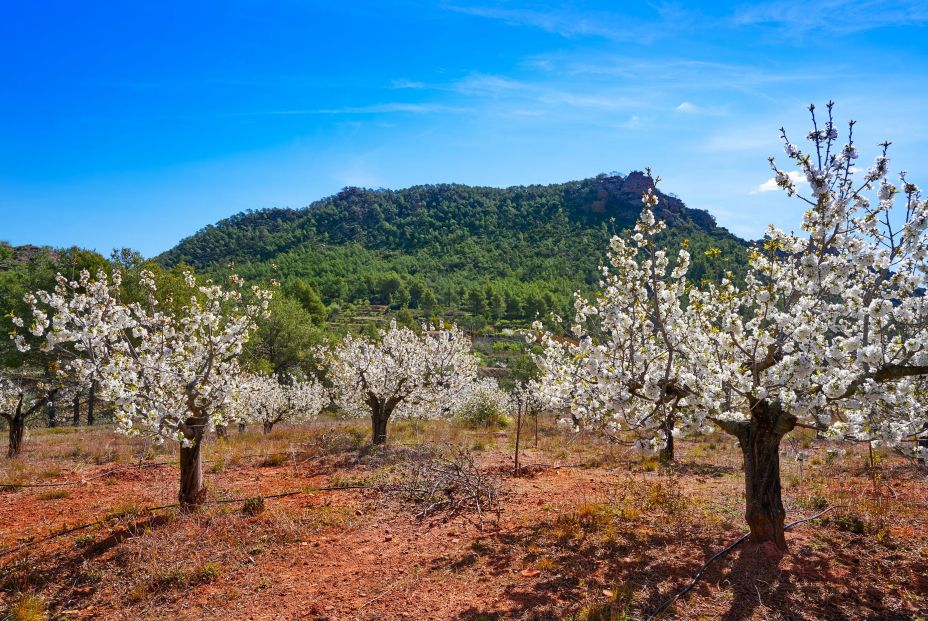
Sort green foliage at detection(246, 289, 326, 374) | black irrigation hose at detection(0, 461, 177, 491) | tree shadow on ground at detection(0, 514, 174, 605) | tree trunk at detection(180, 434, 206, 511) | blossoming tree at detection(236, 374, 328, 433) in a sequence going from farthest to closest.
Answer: green foliage at detection(246, 289, 326, 374) → blossoming tree at detection(236, 374, 328, 433) → black irrigation hose at detection(0, 461, 177, 491) → tree trunk at detection(180, 434, 206, 511) → tree shadow on ground at detection(0, 514, 174, 605)

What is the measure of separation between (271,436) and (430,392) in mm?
7477

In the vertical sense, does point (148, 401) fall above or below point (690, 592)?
above

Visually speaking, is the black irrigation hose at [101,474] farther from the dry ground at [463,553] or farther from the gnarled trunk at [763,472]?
the gnarled trunk at [763,472]

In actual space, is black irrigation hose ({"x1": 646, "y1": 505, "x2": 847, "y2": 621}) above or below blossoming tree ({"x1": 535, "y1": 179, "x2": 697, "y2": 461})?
below

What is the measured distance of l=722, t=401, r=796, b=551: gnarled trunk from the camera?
21.2 ft

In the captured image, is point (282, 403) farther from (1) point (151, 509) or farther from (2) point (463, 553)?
(2) point (463, 553)

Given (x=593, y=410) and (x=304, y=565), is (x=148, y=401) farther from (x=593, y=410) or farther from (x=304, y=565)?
(x=593, y=410)

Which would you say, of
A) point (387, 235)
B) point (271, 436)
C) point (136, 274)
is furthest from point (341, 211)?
point (271, 436)

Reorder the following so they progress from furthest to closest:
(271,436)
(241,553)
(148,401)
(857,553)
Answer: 1. (271,436)
2. (148,401)
3. (241,553)
4. (857,553)

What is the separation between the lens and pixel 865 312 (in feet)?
16.2

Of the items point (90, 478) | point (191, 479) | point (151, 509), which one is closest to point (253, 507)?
point (191, 479)

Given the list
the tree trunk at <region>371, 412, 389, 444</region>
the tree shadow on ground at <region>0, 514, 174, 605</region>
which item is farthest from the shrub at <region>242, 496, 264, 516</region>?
the tree trunk at <region>371, 412, 389, 444</region>

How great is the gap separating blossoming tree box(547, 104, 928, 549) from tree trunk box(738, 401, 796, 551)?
14 mm

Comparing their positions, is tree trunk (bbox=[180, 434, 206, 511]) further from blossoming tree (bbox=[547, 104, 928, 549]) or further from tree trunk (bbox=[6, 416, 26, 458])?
tree trunk (bbox=[6, 416, 26, 458])
